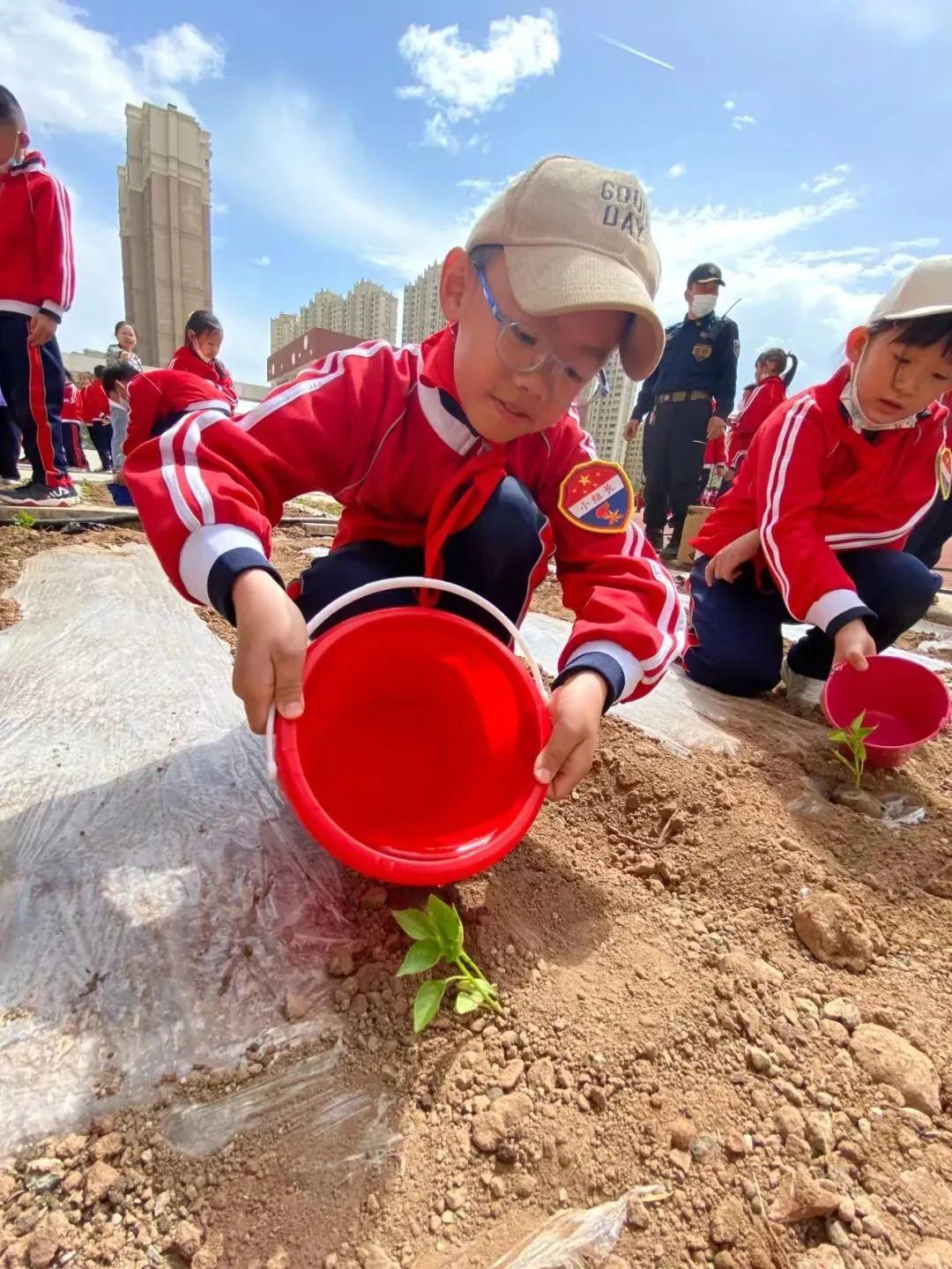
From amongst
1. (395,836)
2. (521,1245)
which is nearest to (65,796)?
(395,836)

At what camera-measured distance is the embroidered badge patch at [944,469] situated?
188 cm

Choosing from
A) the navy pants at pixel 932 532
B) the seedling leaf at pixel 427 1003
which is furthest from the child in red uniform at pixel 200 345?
the seedling leaf at pixel 427 1003

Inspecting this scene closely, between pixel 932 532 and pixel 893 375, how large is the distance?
1.75 meters

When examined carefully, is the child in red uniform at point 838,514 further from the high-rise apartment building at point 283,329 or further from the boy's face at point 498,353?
the high-rise apartment building at point 283,329

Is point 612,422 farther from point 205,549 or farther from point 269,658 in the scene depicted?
point 269,658

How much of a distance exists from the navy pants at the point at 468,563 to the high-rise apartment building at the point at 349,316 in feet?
104

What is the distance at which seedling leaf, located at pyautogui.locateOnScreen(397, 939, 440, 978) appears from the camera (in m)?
0.78

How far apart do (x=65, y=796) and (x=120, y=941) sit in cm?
35

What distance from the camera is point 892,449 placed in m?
1.80

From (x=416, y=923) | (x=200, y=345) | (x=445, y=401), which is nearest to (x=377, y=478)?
(x=445, y=401)

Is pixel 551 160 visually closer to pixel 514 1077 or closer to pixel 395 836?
pixel 395 836

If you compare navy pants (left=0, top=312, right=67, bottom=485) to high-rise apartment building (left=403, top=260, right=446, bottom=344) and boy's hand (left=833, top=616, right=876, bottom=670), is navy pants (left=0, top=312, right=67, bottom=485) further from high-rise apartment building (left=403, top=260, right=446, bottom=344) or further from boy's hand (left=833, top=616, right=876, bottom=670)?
high-rise apartment building (left=403, top=260, right=446, bottom=344)

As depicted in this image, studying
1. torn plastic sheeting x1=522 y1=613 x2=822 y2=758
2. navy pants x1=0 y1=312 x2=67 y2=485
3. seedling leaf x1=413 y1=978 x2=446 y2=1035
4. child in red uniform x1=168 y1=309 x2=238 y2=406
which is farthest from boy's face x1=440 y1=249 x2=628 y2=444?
child in red uniform x1=168 y1=309 x2=238 y2=406

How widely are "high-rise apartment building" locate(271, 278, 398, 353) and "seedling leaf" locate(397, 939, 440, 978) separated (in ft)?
106
